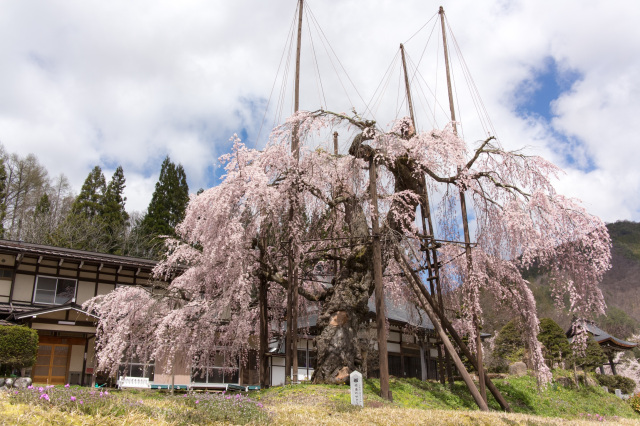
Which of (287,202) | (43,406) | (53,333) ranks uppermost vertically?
(287,202)

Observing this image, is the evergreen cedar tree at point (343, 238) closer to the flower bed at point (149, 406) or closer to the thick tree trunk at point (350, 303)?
the thick tree trunk at point (350, 303)

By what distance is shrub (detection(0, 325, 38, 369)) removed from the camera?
14367 mm

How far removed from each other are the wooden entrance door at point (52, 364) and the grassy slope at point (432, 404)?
12.1 meters

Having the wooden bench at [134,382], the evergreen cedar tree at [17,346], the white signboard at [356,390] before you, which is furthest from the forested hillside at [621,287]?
the evergreen cedar tree at [17,346]

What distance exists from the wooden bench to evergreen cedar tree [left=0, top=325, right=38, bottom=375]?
138 inches

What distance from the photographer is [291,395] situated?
35.9ft

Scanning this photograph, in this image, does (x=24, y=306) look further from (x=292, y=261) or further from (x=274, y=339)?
(x=292, y=261)

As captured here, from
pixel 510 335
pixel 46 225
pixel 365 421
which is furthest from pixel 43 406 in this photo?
pixel 46 225

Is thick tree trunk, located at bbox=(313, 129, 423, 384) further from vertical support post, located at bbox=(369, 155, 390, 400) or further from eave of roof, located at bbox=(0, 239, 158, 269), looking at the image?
eave of roof, located at bbox=(0, 239, 158, 269)

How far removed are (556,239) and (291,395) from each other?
8.60 meters

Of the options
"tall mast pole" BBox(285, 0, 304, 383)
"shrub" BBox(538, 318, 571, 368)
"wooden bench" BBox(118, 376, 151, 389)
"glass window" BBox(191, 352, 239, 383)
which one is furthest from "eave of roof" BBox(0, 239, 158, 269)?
"shrub" BBox(538, 318, 571, 368)

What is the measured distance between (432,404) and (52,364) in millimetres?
15881

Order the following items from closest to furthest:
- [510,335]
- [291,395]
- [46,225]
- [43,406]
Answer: [43,406]
[291,395]
[510,335]
[46,225]

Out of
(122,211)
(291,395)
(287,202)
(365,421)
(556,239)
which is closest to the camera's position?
(365,421)
